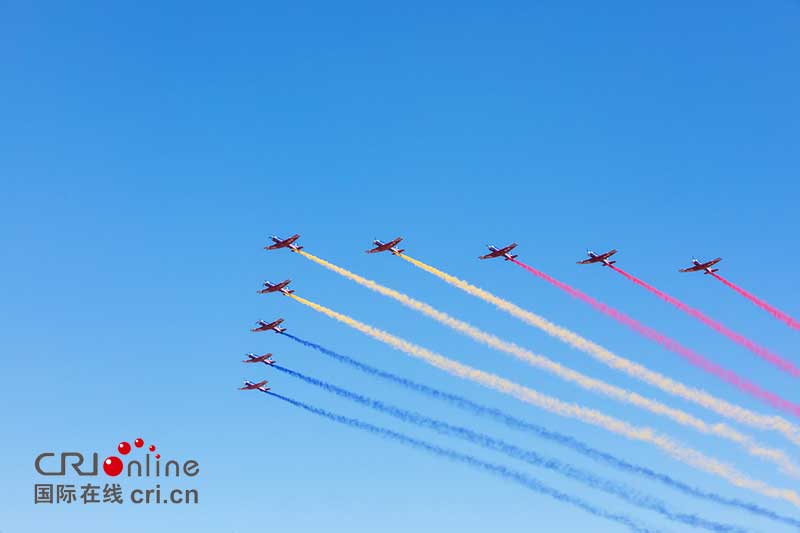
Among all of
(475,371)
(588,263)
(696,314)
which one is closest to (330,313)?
(475,371)

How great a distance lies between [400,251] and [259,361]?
25.0 meters

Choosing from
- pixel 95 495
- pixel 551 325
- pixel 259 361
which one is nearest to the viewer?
pixel 95 495

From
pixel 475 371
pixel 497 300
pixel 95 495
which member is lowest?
pixel 95 495

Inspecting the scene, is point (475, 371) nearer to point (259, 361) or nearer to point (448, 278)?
point (448, 278)

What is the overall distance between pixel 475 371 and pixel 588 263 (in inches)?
842

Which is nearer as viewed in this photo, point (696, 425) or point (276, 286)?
point (696, 425)

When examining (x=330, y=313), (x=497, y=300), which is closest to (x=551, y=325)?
(x=497, y=300)

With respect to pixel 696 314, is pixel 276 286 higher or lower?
higher

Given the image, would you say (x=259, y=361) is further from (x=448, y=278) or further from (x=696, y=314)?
(x=696, y=314)

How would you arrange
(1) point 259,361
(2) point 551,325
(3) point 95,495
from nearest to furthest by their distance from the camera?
(3) point 95,495 < (2) point 551,325 < (1) point 259,361

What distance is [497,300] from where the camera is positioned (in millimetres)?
159375

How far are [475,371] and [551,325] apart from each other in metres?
11.5

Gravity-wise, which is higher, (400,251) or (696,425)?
(400,251)

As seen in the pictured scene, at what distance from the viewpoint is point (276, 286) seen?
535ft
